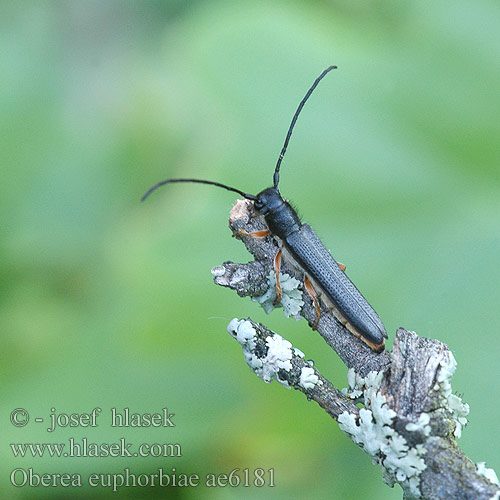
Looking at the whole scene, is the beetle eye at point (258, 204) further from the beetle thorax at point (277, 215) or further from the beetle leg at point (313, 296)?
the beetle leg at point (313, 296)

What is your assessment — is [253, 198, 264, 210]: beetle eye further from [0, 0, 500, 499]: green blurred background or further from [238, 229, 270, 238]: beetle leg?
[0, 0, 500, 499]: green blurred background

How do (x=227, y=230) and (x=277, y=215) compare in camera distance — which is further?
(x=227, y=230)

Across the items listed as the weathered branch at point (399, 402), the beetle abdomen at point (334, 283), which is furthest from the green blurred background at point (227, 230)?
the weathered branch at point (399, 402)

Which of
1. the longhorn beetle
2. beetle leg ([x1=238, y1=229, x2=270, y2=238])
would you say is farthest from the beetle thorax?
beetle leg ([x1=238, y1=229, x2=270, y2=238])

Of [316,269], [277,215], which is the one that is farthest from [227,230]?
[316,269]

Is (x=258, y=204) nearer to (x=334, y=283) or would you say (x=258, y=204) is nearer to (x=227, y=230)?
(x=334, y=283)

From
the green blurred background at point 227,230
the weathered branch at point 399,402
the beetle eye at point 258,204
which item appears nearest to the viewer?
the weathered branch at point 399,402
